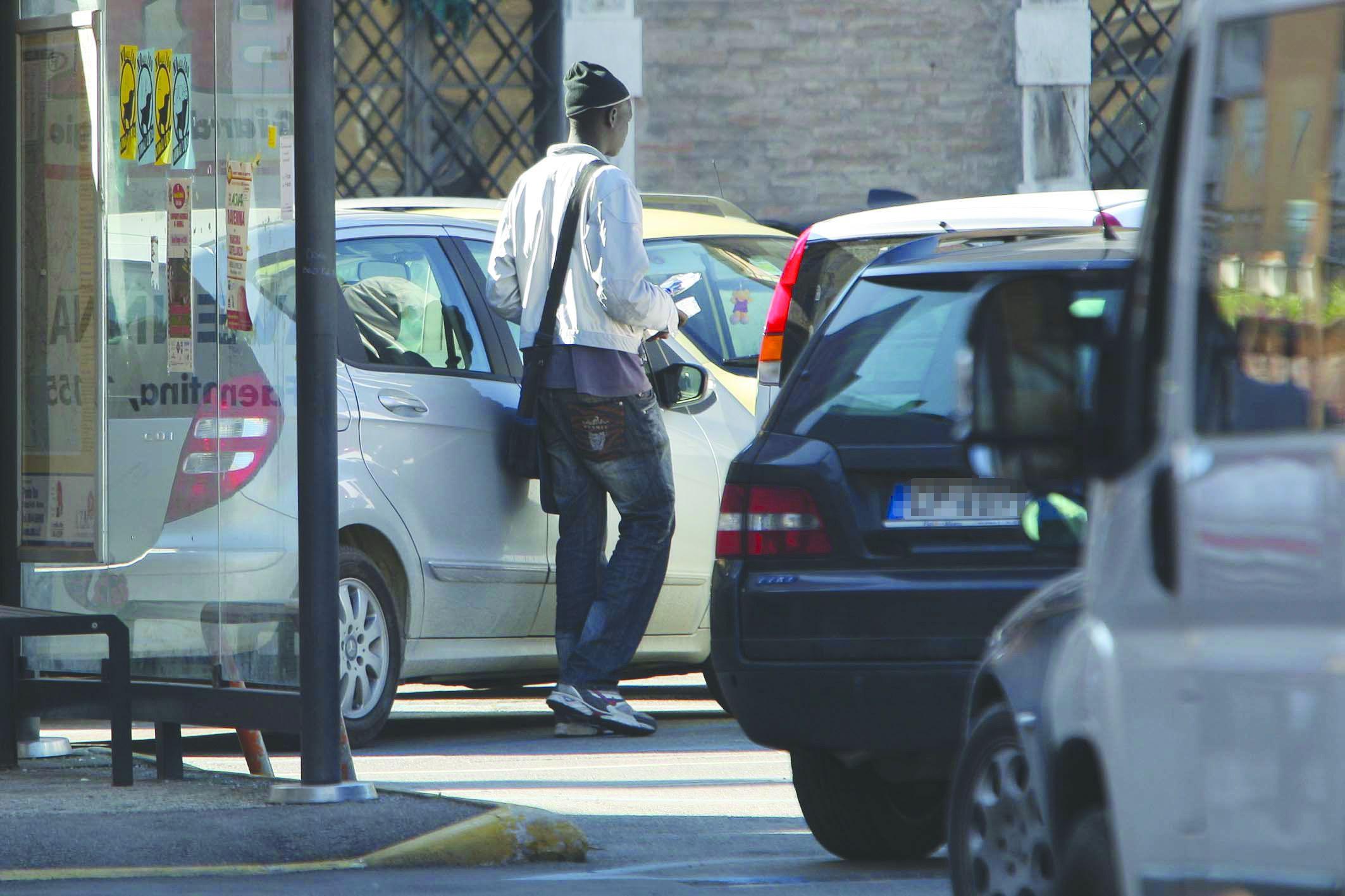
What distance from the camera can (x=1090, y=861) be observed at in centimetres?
383

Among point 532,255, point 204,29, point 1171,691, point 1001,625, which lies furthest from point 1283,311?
point 532,255

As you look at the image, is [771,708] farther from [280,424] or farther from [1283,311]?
[1283,311]

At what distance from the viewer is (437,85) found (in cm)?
1609

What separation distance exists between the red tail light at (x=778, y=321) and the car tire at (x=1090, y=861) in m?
4.45

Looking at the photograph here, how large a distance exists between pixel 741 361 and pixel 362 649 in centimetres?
201

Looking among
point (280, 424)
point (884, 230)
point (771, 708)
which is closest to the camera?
point (771, 708)

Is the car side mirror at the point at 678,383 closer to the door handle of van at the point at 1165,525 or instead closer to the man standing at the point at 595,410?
the man standing at the point at 595,410

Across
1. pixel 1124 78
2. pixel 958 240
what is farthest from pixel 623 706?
pixel 1124 78

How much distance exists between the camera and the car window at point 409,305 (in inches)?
335

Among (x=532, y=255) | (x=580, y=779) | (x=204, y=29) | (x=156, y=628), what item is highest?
(x=204, y=29)

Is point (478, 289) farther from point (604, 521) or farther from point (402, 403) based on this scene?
point (604, 521)

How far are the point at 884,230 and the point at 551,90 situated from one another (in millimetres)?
8548

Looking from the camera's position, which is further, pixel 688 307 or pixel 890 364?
pixel 688 307

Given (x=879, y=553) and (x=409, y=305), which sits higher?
(x=409, y=305)
